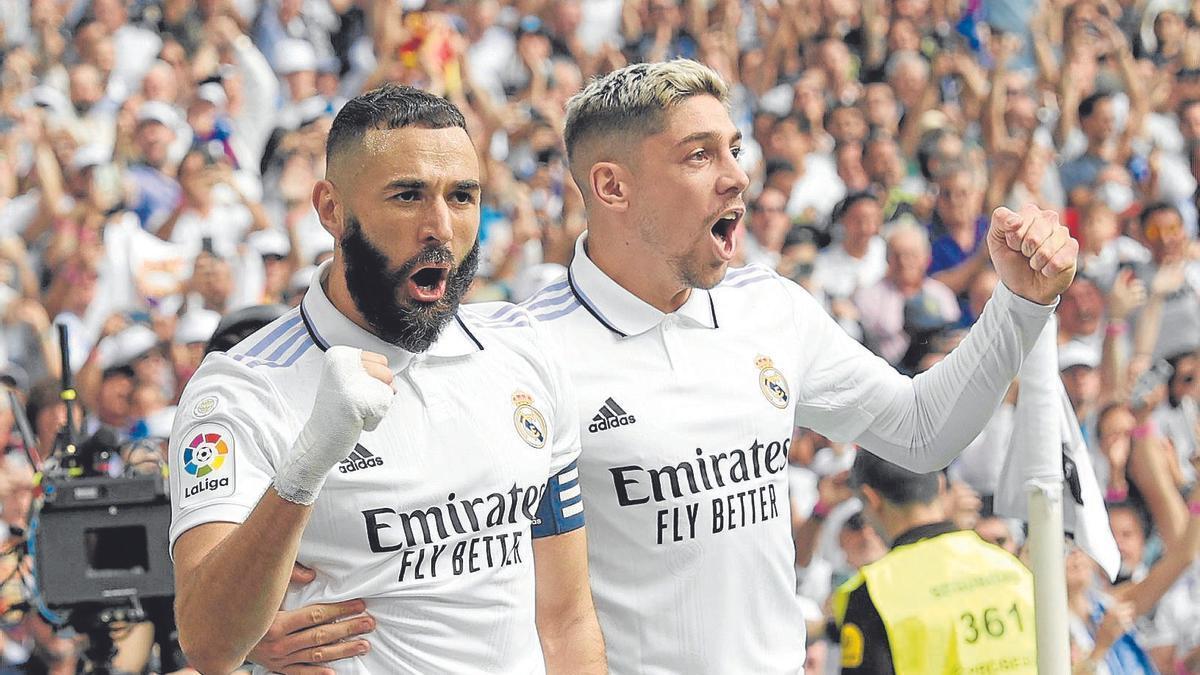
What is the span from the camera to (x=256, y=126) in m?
10.2

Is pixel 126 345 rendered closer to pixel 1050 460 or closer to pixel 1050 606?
pixel 1050 460

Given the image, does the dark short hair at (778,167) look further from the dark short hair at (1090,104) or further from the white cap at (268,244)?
the white cap at (268,244)

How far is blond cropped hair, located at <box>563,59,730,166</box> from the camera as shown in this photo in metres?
3.77

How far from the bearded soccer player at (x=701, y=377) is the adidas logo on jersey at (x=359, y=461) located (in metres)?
0.55

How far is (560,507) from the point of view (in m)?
3.32

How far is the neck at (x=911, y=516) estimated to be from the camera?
15.8ft

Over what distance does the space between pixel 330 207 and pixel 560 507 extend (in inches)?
27.5

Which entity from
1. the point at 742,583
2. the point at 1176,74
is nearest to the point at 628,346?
the point at 742,583

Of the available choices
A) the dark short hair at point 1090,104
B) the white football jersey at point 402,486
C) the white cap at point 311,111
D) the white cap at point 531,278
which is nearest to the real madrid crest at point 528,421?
the white football jersey at point 402,486

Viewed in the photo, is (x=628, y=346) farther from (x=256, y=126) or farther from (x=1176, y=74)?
(x=1176, y=74)

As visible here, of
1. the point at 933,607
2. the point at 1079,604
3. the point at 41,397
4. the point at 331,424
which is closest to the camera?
the point at 331,424

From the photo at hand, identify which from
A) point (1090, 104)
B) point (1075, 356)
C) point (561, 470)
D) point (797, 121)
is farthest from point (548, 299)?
point (1090, 104)

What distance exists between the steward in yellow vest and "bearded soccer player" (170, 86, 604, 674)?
1.52 m

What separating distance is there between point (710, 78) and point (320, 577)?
1424 millimetres
